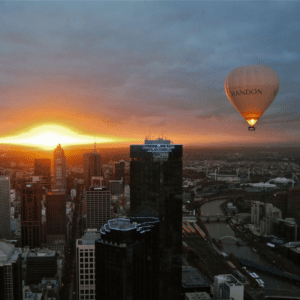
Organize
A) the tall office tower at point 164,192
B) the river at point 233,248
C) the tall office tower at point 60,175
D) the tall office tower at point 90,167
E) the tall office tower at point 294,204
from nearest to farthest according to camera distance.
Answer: the tall office tower at point 164,192 < the river at point 233,248 < the tall office tower at point 294,204 < the tall office tower at point 90,167 < the tall office tower at point 60,175

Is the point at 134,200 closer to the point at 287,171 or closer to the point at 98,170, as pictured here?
the point at 287,171

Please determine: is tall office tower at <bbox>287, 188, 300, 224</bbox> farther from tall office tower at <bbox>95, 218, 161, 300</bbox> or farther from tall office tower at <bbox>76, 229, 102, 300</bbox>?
tall office tower at <bbox>95, 218, 161, 300</bbox>

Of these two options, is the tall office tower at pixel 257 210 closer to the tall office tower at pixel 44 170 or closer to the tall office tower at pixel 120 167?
the tall office tower at pixel 120 167

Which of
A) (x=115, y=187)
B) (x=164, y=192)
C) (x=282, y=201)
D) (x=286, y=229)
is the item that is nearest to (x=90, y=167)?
(x=115, y=187)

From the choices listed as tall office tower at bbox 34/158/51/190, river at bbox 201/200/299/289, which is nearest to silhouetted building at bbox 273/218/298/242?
river at bbox 201/200/299/289

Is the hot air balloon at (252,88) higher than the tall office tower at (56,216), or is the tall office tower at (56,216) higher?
the hot air balloon at (252,88)

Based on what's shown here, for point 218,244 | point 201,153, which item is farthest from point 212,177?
Answer: point 201,153

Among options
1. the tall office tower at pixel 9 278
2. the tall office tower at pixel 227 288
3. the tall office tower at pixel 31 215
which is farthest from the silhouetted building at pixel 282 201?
the tall office tower at pixel 31 215
